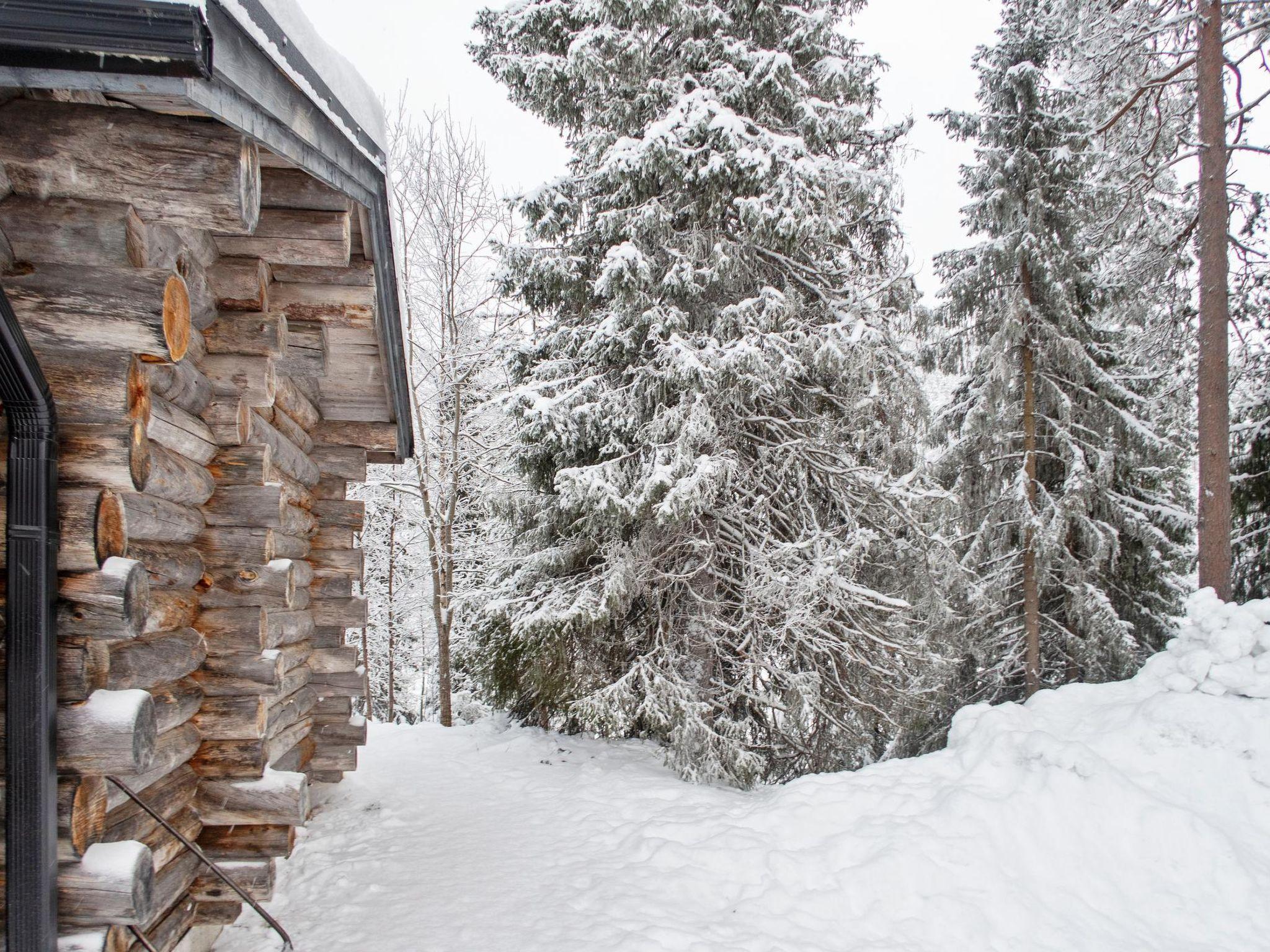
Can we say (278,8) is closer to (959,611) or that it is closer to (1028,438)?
(1028,438)

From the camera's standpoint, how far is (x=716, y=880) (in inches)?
199

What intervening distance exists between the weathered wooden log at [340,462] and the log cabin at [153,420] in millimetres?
1967

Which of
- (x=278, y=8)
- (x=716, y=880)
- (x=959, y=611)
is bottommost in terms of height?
(x=716, y=880)

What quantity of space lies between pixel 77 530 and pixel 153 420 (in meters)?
0.75

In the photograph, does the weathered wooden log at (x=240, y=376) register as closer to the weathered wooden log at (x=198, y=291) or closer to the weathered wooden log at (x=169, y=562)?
the weathered wooden log at (x=198, y=291)

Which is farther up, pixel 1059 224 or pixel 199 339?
pixel 1059 224

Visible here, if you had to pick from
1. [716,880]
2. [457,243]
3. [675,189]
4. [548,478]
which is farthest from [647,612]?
[457,243]

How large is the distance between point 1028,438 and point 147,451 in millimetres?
10920

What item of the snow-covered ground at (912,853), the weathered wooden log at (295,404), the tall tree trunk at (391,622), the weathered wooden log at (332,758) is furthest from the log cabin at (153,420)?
the tall tree trunk at (391,622)

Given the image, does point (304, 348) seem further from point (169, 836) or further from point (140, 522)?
point (169, 836)

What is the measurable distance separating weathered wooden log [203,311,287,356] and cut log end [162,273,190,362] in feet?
3.55

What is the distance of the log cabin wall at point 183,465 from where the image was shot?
8.18ft

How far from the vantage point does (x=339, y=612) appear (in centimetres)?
634

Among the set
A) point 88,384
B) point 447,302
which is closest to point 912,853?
point 88,384
